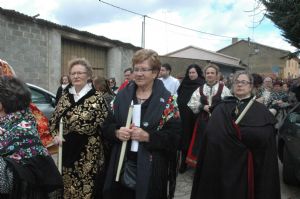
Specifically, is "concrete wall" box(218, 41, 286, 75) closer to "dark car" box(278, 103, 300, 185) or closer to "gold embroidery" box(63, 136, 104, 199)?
"dark car" box(278, 103, 300, 185)

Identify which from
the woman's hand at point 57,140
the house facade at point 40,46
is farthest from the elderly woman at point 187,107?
the house facade at point 40,46

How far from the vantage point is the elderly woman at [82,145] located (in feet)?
10.6

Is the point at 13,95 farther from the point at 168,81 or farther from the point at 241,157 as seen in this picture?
the point at 168,81

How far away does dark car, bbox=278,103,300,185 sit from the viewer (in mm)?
4641

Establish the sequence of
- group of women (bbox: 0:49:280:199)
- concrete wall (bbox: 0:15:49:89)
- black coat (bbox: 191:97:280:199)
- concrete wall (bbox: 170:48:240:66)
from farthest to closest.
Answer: concrete wall (bbox: 170:48:240:66) < concrete wall (bbox: 0:15:49:89) < black coat (bbox: 191:97:280:199) < group of women (bbox: 0:49:280:199)

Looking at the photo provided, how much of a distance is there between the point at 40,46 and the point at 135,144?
825 centimetres

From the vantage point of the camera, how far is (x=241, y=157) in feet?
10.2

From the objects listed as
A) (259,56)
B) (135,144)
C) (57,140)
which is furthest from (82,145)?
(259,56)

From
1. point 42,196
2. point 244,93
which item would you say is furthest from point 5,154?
point 244,93

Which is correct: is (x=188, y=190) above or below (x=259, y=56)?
below

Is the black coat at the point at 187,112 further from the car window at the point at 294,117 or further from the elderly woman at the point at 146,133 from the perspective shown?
the elderly woman at the point at 146,133

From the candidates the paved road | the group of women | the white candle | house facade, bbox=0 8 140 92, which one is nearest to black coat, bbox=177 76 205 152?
the paved road

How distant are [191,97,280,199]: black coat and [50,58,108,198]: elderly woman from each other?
109 cm

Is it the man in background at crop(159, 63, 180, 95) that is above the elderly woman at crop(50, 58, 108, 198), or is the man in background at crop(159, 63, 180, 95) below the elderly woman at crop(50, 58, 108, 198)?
above
